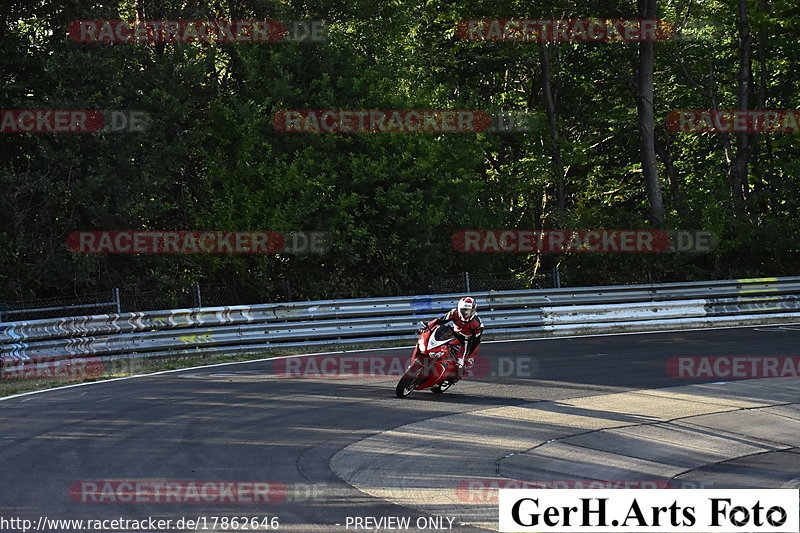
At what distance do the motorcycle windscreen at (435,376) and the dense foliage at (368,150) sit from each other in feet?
28.1

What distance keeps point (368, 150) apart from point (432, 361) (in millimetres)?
10744

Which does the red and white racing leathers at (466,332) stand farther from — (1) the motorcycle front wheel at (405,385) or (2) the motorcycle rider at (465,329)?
(1) the motorcycle front wheel at (405,385)

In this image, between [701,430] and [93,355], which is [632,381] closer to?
[701,430]

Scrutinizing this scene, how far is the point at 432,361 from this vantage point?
45.8ft

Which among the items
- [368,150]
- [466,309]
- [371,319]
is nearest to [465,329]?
[466,309]

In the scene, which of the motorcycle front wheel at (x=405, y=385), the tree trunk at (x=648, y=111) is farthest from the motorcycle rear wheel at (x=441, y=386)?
the tree trunk at (x=648, y=111)

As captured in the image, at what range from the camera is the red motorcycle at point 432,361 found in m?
13.9

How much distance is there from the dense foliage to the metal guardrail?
8.11 ft

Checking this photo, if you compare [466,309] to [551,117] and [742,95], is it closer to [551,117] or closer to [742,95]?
[551,117]

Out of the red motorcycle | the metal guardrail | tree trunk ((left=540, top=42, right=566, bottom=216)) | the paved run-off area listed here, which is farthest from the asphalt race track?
tree trunk ((left=540, top=42, right=566, bottom=216))

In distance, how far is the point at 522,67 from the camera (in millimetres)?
31750

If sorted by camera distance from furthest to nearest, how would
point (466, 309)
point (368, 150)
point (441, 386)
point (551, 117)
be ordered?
point (551, 117) < point (368, 150) < point (441, 386) < point (466, 309)

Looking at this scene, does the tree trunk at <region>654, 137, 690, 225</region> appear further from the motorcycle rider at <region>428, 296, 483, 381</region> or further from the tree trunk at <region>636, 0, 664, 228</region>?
the motorcycle rider at <region>428, 296, 483, 381</region>

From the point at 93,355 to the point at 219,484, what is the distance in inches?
385
